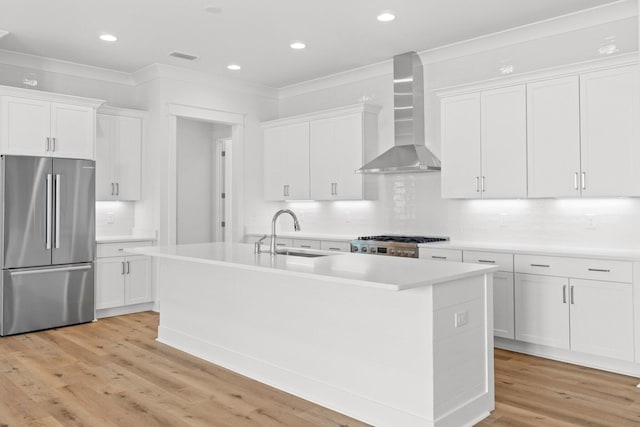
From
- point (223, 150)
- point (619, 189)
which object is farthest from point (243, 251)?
point (223, 150)

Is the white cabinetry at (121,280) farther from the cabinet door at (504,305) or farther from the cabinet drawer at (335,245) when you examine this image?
the cabinet door at (504,305)

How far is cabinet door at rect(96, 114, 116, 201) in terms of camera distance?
600 centimetres

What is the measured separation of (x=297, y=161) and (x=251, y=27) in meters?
2.19

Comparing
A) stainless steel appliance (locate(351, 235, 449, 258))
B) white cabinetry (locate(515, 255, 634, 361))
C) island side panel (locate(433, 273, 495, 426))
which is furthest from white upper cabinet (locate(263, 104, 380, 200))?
island side panel (locate(433, 273, 495, 426))

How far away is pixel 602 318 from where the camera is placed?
393 centimetres

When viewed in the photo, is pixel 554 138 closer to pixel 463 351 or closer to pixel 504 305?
pixel 504 305

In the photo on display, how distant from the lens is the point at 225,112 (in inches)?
269

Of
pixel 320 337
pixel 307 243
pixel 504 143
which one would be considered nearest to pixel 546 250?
pixel 504 143

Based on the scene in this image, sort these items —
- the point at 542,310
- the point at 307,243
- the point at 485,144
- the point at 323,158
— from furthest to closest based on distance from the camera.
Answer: the point at 323,158, the point at 307,243, the point at 485,144, the point at 542,310

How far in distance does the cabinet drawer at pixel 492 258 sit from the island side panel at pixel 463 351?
4.64ft

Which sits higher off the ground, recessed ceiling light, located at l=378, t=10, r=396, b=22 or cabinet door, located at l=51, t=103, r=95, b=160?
recessed ceiling light, located at l=378, t=10, r=396, b=22

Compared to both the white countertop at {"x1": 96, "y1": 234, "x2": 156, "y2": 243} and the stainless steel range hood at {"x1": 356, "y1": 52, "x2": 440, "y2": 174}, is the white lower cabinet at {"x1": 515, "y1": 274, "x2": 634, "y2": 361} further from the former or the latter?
the white countertop at {"x1": 96, "y1": 234, "x2": 156, "y2": 243}

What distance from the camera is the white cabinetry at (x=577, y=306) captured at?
383cm

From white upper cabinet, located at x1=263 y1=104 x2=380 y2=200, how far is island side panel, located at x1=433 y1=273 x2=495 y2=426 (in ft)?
10.1
